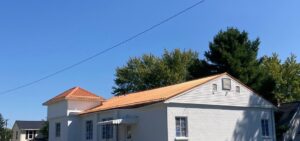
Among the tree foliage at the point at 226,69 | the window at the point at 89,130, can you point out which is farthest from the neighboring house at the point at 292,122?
the window at the point at 89,130

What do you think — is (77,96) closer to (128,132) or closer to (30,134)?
(128,132)

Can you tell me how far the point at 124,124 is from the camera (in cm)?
2834

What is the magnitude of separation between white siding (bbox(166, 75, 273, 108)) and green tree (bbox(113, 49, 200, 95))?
24480 millimetres

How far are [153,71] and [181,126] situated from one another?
98.2 ft

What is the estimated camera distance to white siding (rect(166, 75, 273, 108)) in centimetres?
2625

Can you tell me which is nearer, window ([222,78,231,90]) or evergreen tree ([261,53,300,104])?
window ([222,78,231,90])

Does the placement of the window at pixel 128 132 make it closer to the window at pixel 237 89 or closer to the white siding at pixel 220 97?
the white siding at pixel 220 97

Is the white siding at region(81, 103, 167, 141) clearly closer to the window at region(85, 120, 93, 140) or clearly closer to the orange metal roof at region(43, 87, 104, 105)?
the window at region(85, 120, 93, 140)

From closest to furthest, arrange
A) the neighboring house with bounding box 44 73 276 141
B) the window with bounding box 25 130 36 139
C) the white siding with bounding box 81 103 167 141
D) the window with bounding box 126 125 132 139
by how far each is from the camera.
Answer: the white siding with bounding box 81 103 167 141
the neighboring house with bounding box 44 73 276 141
the window with bounding box 126 125 132 139
the window with bounding box 25 130 36 139

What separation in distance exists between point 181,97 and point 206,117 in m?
2.46

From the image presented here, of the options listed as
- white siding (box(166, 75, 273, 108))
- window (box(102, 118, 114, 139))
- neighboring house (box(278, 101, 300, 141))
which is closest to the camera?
white siding (box(166, 75, 273, 108))

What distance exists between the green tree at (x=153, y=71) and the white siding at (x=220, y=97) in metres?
24.5

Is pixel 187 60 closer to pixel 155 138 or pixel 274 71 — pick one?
pixel 274 71

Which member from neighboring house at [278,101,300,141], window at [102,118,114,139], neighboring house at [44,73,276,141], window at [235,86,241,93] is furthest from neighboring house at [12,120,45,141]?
window at [235,86,241,93]
